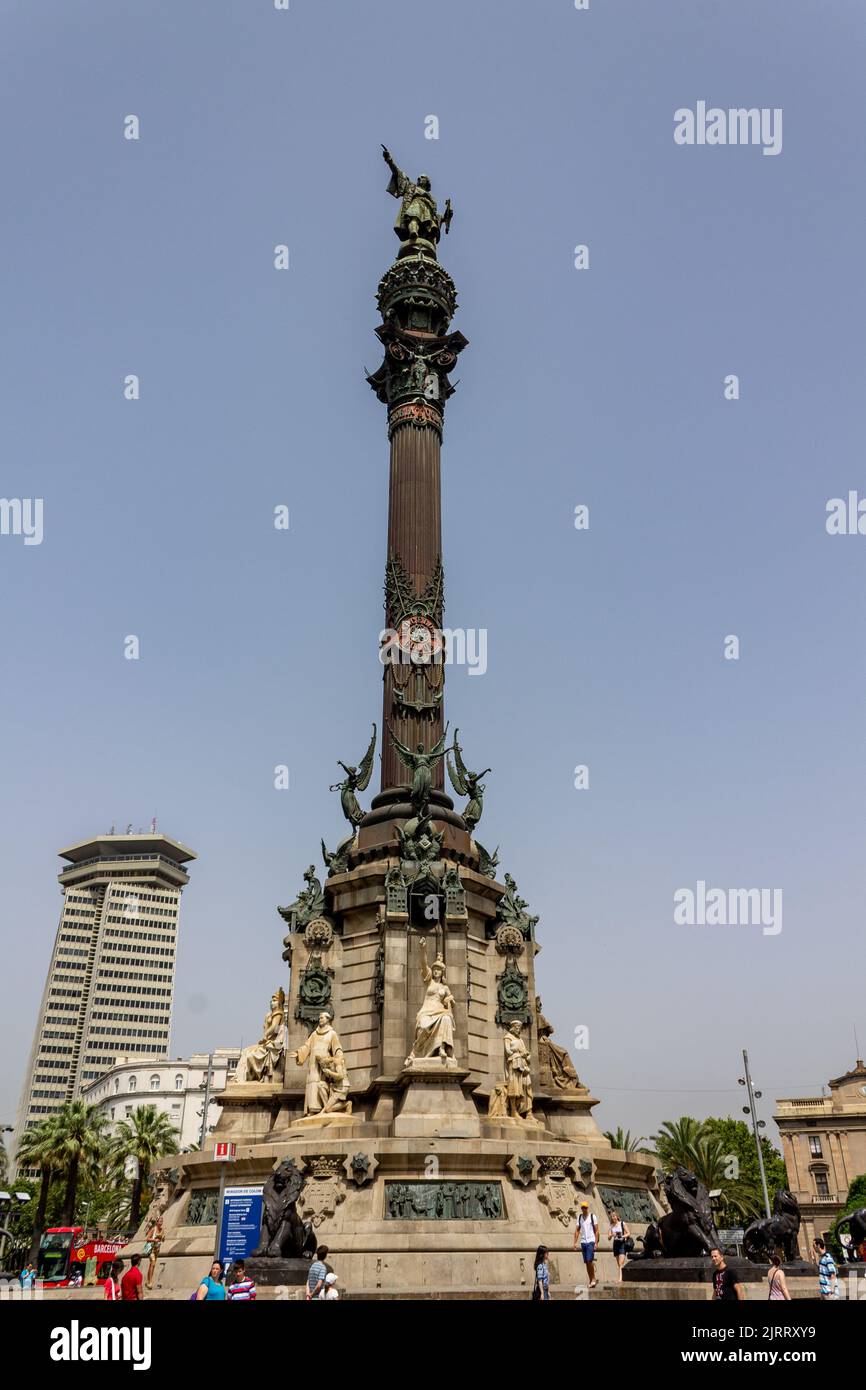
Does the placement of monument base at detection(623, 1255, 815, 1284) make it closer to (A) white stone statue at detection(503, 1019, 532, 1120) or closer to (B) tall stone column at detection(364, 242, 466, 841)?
(A) white stone statue at detection(503, 1019, 532, 1120)

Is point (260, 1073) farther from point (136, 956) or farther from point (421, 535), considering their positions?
point (136, 956)

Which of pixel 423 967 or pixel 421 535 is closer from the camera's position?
pixel 423 967

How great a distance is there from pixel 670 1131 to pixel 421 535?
158ft

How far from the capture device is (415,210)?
39.2 meters

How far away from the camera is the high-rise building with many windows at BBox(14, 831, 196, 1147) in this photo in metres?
154

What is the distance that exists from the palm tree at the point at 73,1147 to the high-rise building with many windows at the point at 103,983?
96.6 meters

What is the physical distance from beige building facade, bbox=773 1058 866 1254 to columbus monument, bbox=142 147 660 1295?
5121 cm

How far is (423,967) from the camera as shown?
26.6 m

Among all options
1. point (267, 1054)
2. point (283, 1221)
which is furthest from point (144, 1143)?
point (283, 1221)

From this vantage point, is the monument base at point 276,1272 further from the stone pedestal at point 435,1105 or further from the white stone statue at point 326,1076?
the white stone statue at point 326,1076

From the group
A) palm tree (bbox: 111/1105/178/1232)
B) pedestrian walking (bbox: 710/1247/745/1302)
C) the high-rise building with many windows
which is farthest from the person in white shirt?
the high-rise building with many windows

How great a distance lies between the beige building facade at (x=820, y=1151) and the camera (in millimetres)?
69938

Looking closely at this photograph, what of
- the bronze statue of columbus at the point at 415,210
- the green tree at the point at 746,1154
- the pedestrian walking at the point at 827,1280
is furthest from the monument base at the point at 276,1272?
the green tree at the point at 746,1154
